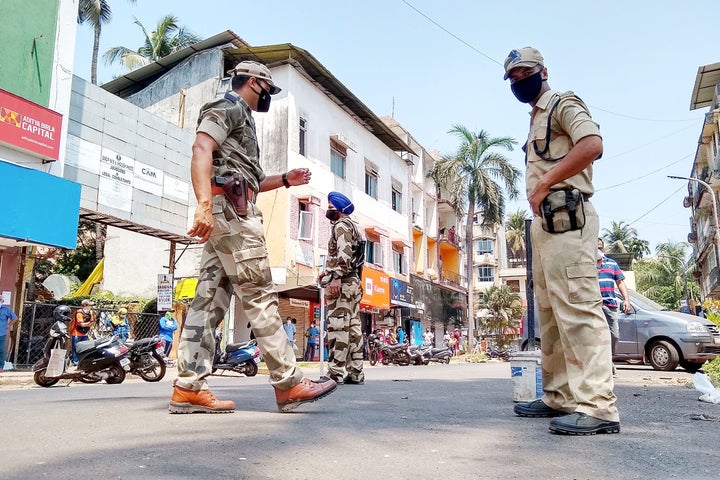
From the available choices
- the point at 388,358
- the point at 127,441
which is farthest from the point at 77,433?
the point at 388,358

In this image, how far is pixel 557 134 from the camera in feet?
10.9

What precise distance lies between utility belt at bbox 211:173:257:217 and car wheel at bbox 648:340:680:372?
936 centimetres

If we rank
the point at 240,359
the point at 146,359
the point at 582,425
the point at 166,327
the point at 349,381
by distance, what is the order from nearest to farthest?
the point at 582,425 < the point at 349,381 < the point at 146,359 < the point at 240,359 < the point at 166,327

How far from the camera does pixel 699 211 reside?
42.4 m

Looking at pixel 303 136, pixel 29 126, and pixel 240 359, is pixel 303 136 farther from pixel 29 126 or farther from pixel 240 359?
pixel 240 359

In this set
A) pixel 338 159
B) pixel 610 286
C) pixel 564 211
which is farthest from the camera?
pixel 338 159

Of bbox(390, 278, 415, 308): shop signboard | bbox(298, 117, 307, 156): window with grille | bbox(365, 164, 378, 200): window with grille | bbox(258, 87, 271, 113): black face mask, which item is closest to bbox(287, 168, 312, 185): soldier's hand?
bbox(258, 87, 271, 113): black face mask

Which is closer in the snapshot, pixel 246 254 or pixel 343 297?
pixel 246 254

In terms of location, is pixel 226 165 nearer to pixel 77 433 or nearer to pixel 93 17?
pixel 77 433

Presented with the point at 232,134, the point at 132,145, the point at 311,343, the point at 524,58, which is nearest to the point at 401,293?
the point at 311,343

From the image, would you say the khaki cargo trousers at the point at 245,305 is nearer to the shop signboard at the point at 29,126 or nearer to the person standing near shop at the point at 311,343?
the shop signboard at the point at 29,126

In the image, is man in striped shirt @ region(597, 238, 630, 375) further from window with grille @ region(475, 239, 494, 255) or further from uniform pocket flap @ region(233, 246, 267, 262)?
window with grille @ region(475, 239, 494, 255)

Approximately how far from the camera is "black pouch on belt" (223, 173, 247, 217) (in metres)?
3.40

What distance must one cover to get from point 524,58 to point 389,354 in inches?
644
